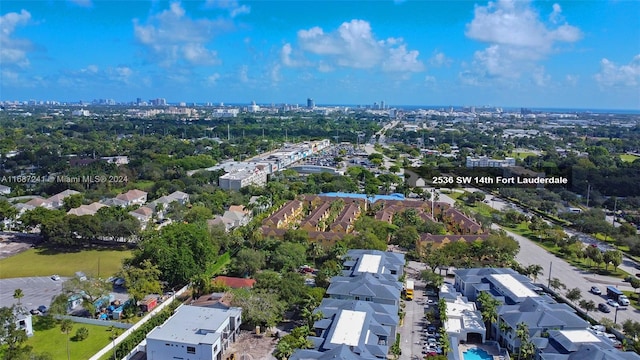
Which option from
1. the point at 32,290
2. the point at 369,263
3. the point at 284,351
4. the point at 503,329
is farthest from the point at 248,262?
the point at 503,329

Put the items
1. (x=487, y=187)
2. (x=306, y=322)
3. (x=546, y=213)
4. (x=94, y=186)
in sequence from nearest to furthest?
(x=306, y=322), (x=546, y=213), (x=94, y=186), (x=487, y=187)

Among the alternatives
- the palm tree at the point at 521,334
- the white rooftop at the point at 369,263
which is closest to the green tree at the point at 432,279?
the white rooftop at the point at 369,263

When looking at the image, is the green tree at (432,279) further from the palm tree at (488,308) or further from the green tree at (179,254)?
the green tree at (179,254)

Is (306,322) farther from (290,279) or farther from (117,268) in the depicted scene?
(117,268)

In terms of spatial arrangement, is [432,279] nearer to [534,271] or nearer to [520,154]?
[534,271]

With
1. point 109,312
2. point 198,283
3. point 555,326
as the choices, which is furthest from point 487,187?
point 109,312

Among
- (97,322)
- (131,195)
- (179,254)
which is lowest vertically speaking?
(97,322)
